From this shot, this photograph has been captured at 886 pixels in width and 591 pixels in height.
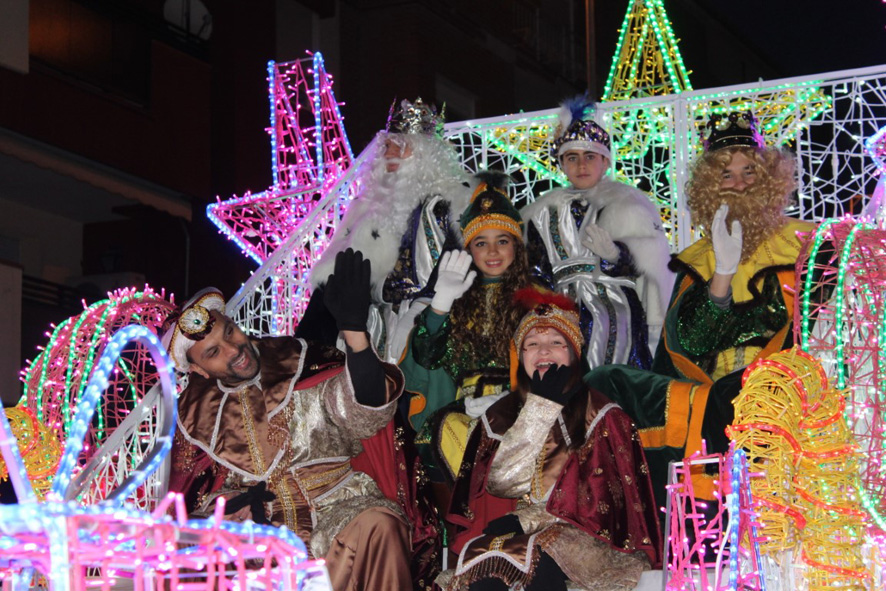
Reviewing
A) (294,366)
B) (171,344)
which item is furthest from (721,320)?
(171,344)

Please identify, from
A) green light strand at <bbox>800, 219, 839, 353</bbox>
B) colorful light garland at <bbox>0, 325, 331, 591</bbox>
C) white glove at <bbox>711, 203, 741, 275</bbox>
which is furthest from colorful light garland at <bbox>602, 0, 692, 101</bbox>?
colorful light garland at <bbox>0, 325, 331, 591</bbox>

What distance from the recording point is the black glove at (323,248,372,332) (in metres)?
4.35

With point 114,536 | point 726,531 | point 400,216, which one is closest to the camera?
point 114,536

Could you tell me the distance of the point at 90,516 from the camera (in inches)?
78.7

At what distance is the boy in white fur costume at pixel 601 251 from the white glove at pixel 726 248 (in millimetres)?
637

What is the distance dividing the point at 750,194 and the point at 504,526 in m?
1.98

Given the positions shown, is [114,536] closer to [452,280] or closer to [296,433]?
[296,433]

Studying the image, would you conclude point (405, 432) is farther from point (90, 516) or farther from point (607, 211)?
point (90, 516)

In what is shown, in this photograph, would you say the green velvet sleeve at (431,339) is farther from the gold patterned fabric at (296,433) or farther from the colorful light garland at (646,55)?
the colorful light garland at (646,55)

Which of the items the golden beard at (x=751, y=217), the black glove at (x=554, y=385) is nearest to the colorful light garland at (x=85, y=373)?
the black glove at (x=554, y=385)

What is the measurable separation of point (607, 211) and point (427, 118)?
117cm

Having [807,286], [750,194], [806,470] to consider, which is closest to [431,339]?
[750,194]

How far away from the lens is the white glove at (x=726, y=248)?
5.16 metres

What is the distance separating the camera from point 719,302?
17.1 feet
